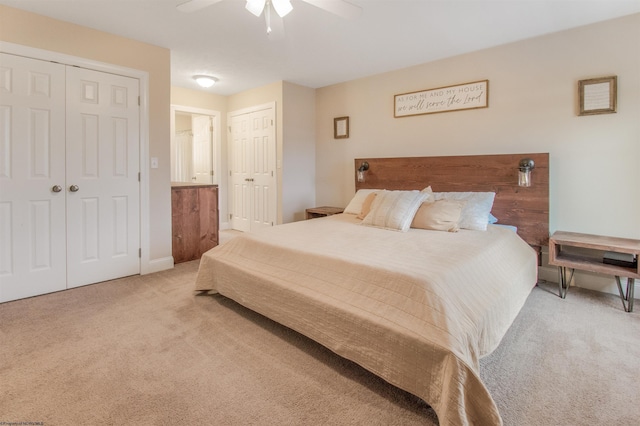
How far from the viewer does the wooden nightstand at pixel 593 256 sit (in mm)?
2507

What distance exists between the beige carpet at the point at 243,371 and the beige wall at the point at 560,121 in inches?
36.9

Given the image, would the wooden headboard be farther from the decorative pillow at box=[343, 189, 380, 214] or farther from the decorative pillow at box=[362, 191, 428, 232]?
the decorative pillow at box=[362, 191, 428, 232]

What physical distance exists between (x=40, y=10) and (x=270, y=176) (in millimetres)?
2953

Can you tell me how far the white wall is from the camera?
109 inches

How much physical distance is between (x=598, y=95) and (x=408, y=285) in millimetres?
2687

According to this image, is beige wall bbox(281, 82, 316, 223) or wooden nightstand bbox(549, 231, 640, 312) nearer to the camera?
wooden nightstand bbox(549, 231, 640, 312)

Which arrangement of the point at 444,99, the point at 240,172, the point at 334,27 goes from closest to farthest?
the point at 334,27, the point at 444,99, the point at 240,172

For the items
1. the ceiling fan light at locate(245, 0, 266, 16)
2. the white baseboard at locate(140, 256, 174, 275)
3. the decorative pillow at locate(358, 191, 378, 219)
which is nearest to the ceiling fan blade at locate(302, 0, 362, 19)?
the ceiling fan light at locate(245, 0, 266, 16)

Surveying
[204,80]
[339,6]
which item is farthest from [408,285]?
[204,80]

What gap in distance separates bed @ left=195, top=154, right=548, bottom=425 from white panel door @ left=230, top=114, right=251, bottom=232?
8.35ft

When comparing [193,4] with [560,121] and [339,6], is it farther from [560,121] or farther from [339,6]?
[560,121]

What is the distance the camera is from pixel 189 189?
155 inches

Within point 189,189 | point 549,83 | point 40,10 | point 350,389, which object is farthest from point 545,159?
point 40,10

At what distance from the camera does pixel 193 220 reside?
399cm
